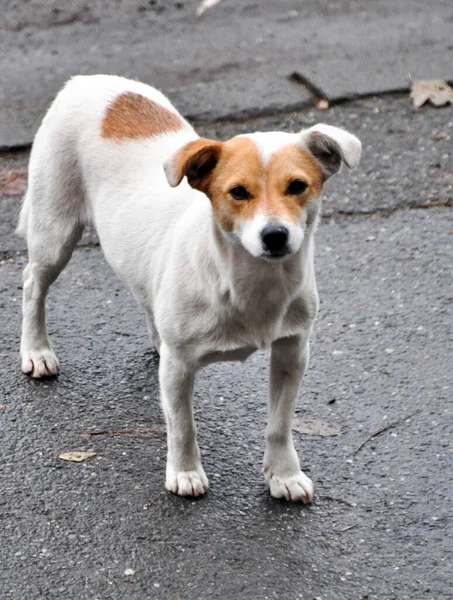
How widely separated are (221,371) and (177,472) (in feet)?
2.83

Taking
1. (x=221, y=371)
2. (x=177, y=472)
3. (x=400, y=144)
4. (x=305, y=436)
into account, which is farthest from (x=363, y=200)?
(x=177, y=472)

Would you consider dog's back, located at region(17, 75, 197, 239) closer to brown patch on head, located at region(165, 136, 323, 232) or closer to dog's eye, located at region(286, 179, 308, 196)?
brown patch on head, located at region(165, 136, 323, 232)

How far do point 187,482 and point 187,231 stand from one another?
2.95 ft

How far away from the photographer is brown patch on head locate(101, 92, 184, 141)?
14.3 feet

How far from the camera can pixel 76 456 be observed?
13.8 feet

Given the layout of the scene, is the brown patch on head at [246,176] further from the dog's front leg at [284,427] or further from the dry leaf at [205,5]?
the dry leaf at [205,5]

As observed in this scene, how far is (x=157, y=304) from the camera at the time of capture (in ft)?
12.7

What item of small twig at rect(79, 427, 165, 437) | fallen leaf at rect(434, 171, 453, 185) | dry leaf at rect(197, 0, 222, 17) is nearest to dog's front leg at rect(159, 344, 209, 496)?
small twig at rect(79, 427, 165, 437)

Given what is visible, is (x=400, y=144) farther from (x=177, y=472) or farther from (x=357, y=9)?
(x=177, y=472)

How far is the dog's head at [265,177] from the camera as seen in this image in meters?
3.24

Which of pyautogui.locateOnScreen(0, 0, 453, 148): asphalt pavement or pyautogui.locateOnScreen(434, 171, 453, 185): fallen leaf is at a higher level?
pyautogui.locateOnScreen(434, 171, 453, 185): fallen leaf

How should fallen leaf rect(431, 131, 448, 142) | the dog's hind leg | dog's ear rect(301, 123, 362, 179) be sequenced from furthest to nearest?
fallen leaf rect(431, 131, 448, 142), the dog's hind leg, dog's ear rect(301, 123, 362, 179)

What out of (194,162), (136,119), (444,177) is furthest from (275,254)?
(444,177)

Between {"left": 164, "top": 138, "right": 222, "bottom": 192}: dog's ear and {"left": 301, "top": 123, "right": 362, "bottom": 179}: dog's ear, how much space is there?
29 cm
